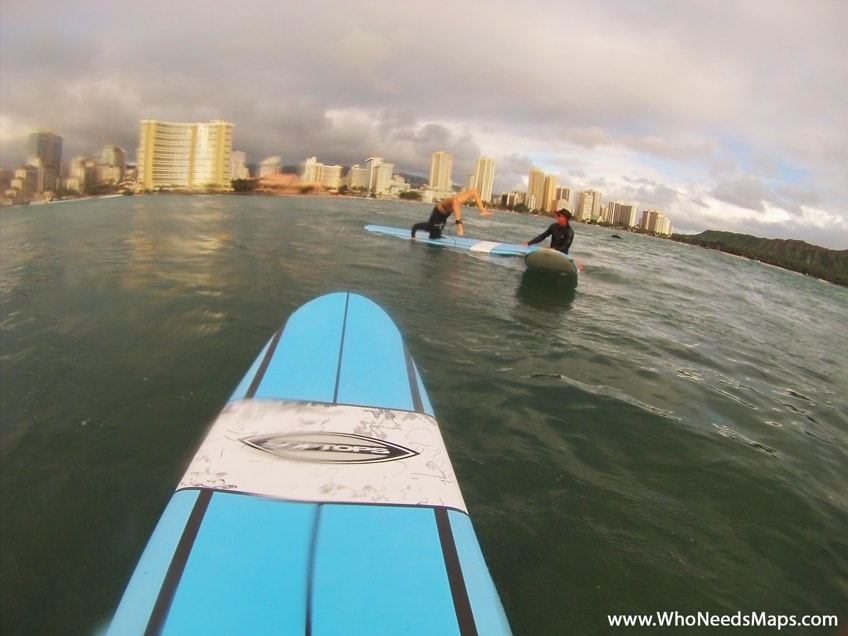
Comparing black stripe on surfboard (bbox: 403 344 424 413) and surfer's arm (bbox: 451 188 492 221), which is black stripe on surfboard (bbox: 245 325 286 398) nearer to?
black stripe on surfboard (bbox: 403 344 424 413)

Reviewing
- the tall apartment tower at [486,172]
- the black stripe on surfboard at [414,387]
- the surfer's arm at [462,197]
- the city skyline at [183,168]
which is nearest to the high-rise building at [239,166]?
the city skyline at [183,168]

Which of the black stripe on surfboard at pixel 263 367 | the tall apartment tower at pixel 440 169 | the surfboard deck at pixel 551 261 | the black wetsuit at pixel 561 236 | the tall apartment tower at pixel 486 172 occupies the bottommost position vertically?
the black stripe on surfboard at pixel 263 367

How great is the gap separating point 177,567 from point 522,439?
2.78 metres

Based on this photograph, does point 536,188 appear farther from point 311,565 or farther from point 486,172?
point 311,565

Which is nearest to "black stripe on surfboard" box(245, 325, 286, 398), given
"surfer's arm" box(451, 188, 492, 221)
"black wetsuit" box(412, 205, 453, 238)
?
"surfer's arm" box(451, 188, 492, 221)

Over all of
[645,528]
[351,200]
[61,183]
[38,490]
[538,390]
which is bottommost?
[38,490]

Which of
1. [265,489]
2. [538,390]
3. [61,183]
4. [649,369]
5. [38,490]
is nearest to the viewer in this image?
[265,489]

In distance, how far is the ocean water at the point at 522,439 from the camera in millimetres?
2459

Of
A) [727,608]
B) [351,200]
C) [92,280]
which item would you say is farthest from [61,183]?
[351,200]

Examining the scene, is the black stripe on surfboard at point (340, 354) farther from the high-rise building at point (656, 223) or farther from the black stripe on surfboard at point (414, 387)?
the high-rise building at point (656, 223)

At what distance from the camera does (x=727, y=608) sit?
2.45 m

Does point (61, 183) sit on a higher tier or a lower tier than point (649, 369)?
higher

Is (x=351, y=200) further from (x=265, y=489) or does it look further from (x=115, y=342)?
(x=265, y=489)

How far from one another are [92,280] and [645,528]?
9646mm
